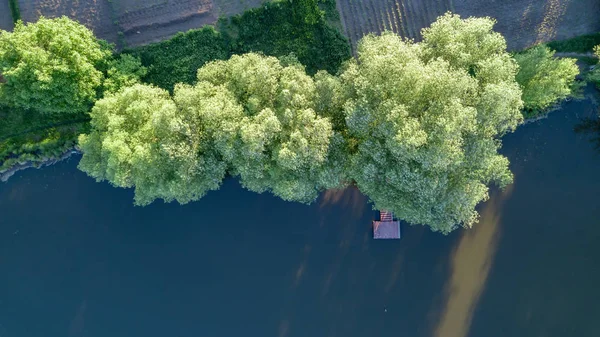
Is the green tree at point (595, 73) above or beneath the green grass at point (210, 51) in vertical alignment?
beneath

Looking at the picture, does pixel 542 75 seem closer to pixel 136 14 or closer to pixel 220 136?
pixel 220 136

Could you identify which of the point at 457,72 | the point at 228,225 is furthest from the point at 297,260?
the point at 457,72

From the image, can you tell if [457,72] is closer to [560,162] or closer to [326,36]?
[326,36]

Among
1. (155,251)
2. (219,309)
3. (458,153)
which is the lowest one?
(219,309)

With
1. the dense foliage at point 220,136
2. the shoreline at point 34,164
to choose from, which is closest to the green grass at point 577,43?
the dense foliage at point 220,136

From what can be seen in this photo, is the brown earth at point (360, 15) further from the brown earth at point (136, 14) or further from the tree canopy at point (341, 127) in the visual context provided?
the tree canopy at point (341, 127)
